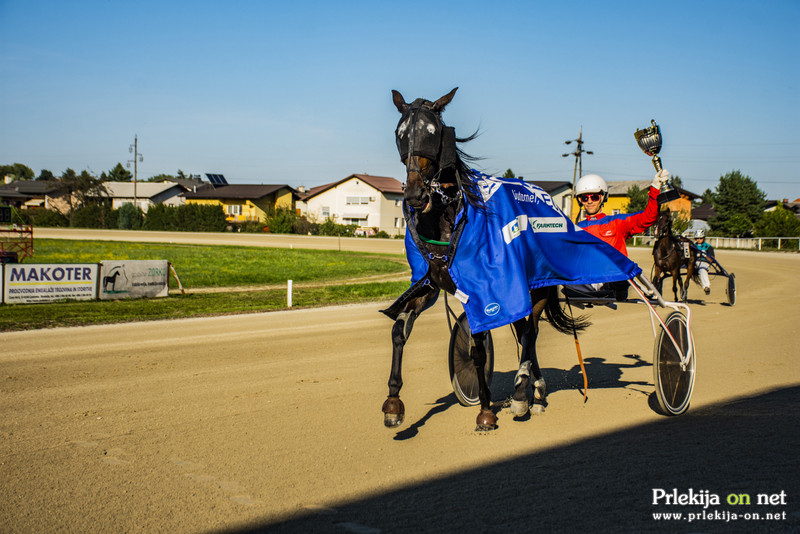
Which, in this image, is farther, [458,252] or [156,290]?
[156,290]

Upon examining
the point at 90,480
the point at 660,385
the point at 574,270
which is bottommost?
the point at 90,480

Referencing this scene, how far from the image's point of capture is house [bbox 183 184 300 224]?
81.6 m

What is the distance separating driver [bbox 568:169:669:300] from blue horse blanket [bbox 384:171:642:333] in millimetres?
681

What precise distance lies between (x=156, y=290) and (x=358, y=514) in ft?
50.1

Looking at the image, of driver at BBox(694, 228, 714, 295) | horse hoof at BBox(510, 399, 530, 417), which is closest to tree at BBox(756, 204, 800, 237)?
driver at BBox(694, 228, 714, 295)

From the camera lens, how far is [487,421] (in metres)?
5.18

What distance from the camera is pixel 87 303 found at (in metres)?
15.7

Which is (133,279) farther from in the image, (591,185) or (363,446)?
(363,446)

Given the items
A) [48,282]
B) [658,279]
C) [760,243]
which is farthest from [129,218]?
[658,279]

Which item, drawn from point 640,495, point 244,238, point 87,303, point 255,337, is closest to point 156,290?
point 87,303

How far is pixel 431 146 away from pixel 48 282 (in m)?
14.2

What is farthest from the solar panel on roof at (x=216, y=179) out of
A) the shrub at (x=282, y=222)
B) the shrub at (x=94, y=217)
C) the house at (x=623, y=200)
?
the house at (x=623, y=200)

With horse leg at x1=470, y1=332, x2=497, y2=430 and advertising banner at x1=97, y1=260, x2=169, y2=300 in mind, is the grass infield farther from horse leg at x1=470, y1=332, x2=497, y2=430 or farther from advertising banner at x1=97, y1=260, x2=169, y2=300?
horse leg at x1=470, y1=332, x2=497, y2=430

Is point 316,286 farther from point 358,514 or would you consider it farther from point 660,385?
point 358,514
